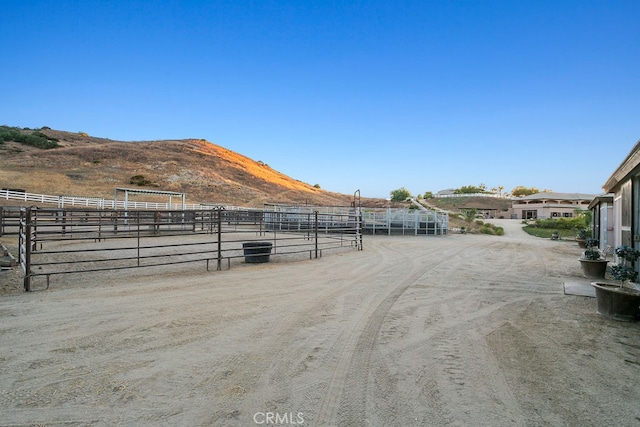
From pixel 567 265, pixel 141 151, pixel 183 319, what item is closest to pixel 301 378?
pixel 183 319

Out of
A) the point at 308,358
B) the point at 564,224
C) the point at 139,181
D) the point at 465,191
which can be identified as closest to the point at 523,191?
the point at 465,191

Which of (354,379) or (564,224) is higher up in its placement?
(564,224)

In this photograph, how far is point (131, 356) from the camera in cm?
336

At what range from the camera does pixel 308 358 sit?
340 centimetres

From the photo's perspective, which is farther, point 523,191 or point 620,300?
point 523,191

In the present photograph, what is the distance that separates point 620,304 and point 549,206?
2101 inches

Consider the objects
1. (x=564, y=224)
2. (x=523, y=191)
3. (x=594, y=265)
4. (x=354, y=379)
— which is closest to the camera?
(x=354, y=379)

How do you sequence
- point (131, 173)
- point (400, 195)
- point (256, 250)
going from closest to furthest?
point (256, 250) < point (131, 173) < point (400, 195)

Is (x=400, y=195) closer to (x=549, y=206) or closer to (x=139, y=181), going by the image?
(x=549, y=206)

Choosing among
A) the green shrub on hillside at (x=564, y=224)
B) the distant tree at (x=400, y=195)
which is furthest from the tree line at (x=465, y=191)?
the green shrub on hillside at (x=564, y=224)

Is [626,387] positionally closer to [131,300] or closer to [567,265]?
[131,300]

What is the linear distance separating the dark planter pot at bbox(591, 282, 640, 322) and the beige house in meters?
52.1

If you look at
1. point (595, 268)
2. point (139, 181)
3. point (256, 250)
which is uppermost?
point (139, 181)

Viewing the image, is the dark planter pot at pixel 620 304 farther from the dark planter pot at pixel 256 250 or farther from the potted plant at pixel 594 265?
the dark planter pot at pixel 256 250
